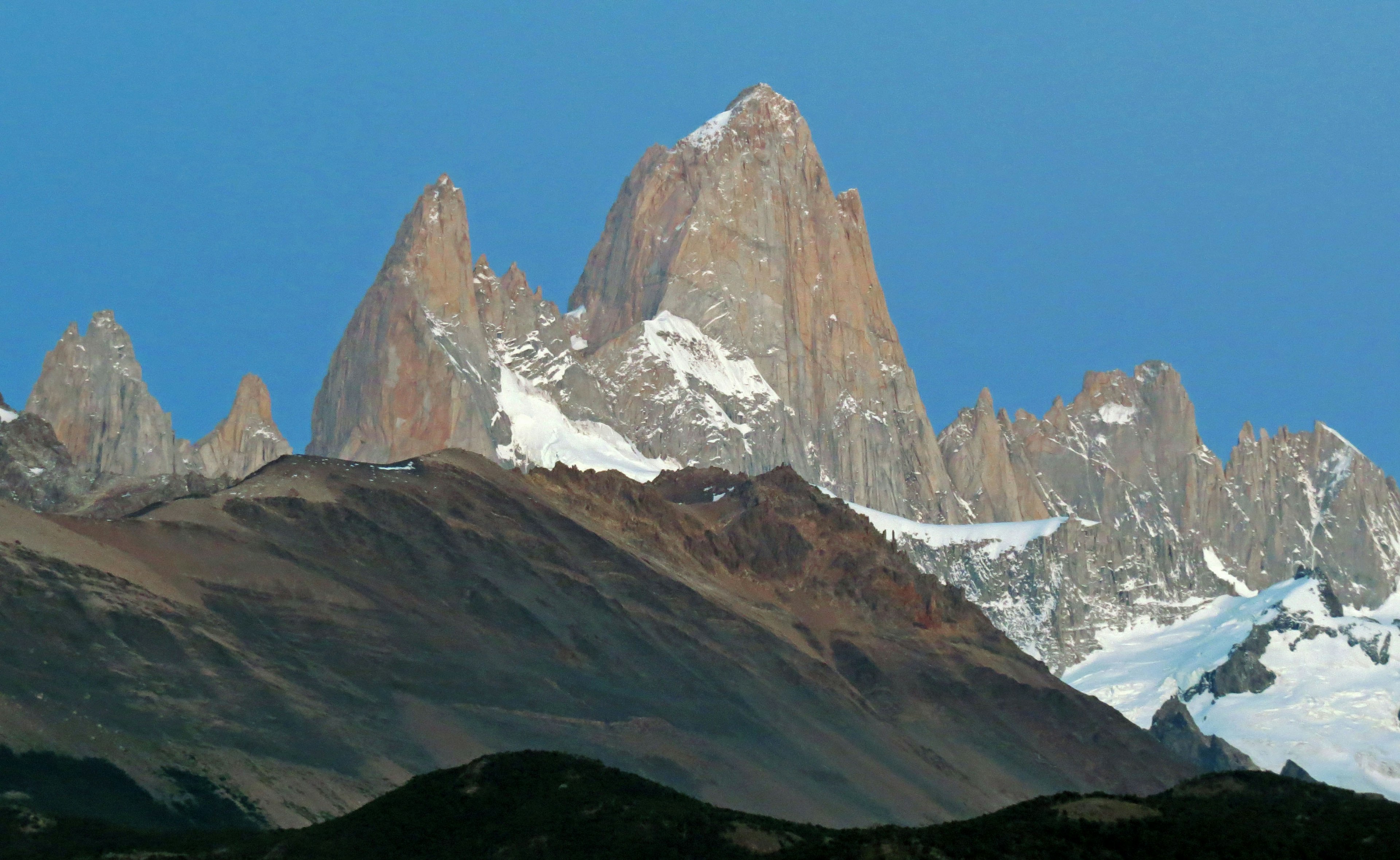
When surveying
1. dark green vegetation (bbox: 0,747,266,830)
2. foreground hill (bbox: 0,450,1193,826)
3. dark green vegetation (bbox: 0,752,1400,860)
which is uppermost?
foreground hill (bbox: 0,450,1193,826)

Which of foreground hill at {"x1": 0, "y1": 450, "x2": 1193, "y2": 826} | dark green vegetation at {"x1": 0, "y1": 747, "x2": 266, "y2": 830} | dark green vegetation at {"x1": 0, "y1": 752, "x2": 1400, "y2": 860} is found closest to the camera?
dark green vegetation at {"x1": 0, "y1": 752, "x2": 1400, "y2": 860}

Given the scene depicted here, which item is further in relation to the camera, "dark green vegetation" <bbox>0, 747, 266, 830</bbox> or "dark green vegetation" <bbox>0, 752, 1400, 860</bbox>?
"dark green vegetation" <bbox>0, 747, 266, 830</bbox>

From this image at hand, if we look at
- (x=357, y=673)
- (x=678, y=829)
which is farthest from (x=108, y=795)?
(x=678, y=829)

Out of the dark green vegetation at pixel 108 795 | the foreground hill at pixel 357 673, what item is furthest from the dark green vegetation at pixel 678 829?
the foreground hill at pixel 357 673

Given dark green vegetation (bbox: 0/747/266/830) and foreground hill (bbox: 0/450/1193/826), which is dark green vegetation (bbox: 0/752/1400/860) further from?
foreground hill (bbox: 0/450/1193/826)

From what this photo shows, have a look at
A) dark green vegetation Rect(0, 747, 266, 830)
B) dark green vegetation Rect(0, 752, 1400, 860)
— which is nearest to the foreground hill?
dark green vegetation Rect(0, 747, 266, 830)

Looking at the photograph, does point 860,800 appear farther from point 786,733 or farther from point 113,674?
point 113,674

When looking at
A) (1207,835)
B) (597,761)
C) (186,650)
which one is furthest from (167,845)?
(186,650)

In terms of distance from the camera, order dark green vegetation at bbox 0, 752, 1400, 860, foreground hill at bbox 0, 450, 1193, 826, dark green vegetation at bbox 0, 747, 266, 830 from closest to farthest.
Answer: dark green vegetation at bbox 0, 752, 1400, 860, dark green vegetation at bbox 0, 747, 266, 830, foreground hill at bbox 0, 450, 1193, 826
